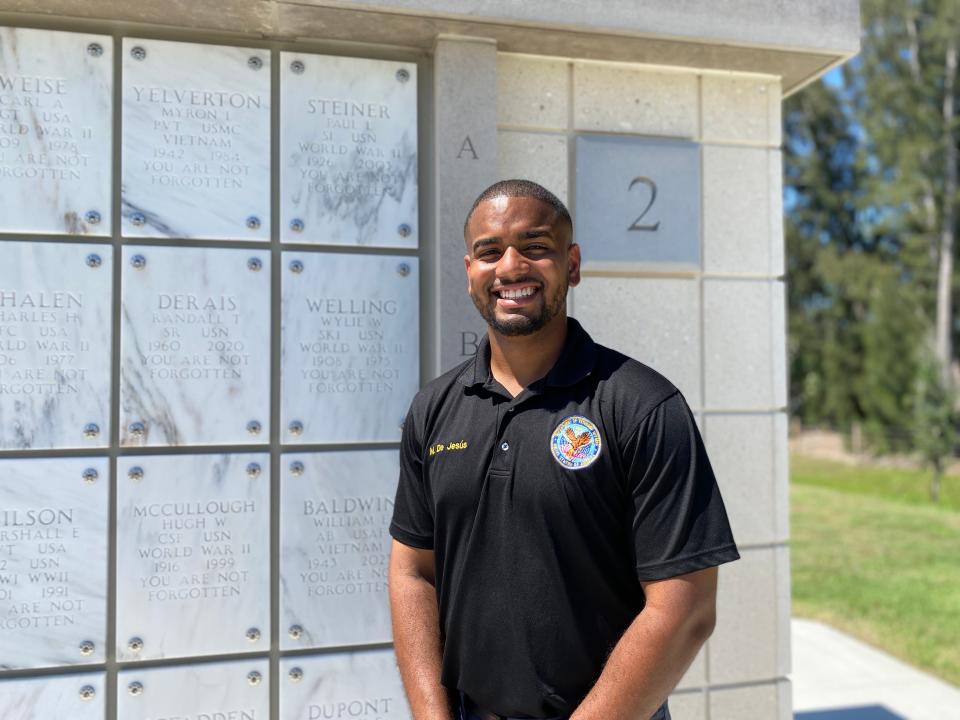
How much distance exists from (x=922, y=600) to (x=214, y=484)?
7.10 m

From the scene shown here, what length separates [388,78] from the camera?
11.0ft

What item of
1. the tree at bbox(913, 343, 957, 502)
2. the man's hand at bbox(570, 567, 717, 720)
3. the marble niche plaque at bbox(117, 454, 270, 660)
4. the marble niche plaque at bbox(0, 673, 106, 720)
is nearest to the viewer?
the man's hand at bbox(570, 567, 717, 720)

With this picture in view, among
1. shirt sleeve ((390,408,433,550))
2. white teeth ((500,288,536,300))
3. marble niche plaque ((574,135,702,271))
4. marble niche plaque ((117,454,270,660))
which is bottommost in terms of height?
marble niche plaque ((117,454,270,660))

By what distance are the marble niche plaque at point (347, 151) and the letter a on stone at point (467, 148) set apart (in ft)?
0.66

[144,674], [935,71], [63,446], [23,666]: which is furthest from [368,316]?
[935,71]

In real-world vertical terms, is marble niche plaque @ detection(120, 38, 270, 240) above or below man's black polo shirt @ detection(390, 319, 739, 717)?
above

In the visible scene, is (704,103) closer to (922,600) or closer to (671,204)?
(671,204)

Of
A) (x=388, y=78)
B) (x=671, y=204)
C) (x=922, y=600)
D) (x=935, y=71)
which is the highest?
(x=935, y=71)

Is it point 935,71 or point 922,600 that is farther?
point 935,71

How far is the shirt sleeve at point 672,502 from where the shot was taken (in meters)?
1.82

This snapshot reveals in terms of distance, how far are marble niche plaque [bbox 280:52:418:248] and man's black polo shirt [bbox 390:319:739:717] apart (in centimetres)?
152

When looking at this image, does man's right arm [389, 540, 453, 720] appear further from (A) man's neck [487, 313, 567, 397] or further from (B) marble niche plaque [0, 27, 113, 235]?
(B) marble niche plaque [0, 27, 113, 235]

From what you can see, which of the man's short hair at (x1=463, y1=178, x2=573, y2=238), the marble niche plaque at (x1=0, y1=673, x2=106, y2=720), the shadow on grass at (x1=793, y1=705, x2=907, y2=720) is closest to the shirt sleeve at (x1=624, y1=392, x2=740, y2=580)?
the man's short hair at (x1=463, y1=178, x2=573, y2=238)

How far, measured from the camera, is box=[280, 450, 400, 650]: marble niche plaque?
316 centimetres
